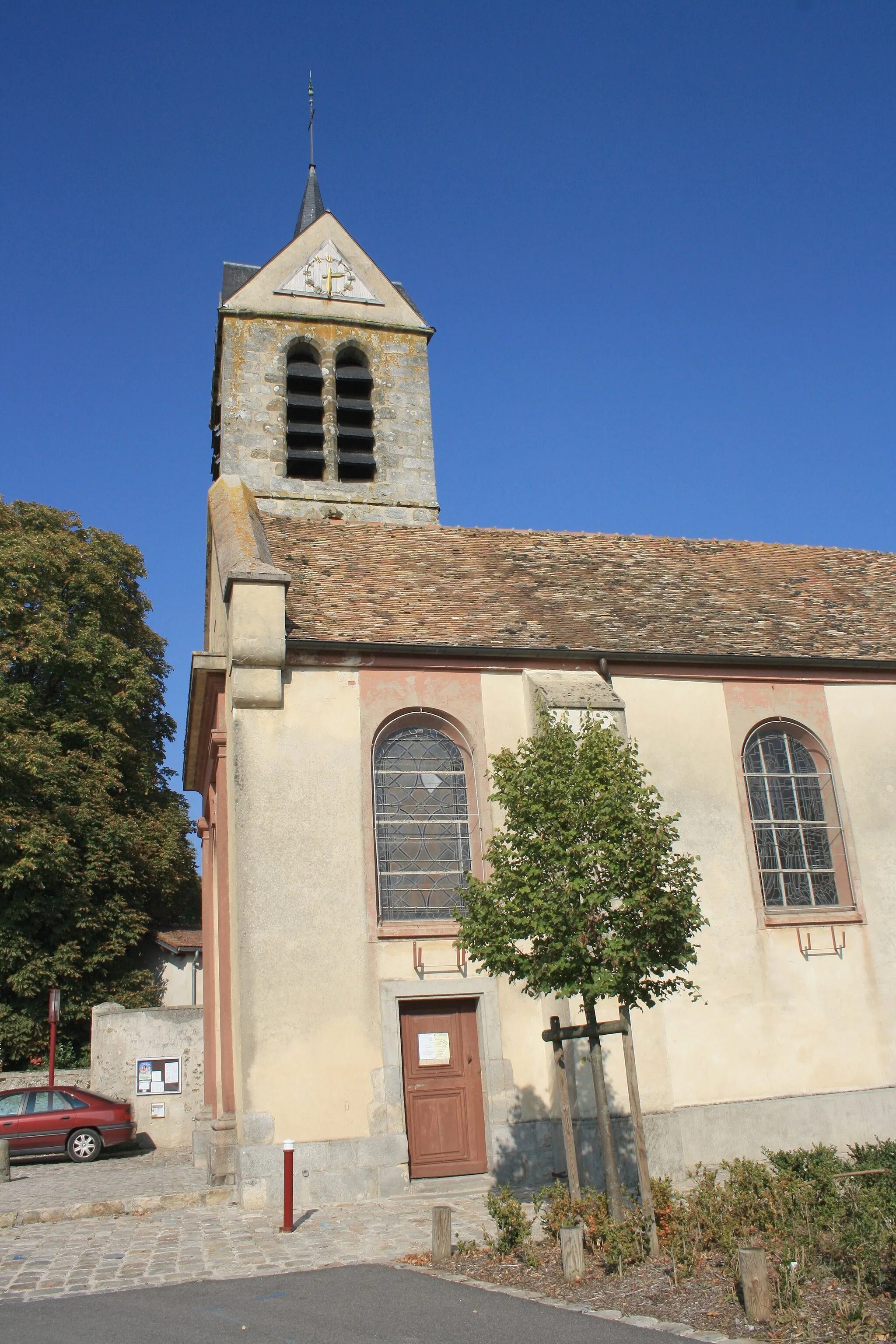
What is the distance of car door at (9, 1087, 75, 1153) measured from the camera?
1794cm

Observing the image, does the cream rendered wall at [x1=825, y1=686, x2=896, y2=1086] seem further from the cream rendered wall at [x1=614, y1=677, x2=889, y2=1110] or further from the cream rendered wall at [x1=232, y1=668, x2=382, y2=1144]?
the cream rendered wall at [x1=232, y1=668, x2=382, y2=1144]

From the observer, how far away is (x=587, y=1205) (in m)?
8.66

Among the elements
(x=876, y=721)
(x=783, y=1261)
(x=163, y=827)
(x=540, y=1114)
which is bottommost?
(x=783, y=1261)

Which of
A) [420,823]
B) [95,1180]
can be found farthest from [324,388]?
[95,1180]

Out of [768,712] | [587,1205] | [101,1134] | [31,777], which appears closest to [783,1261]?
[587,1205]

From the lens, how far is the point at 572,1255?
7625 millimetres

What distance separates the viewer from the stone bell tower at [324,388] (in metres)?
21.0

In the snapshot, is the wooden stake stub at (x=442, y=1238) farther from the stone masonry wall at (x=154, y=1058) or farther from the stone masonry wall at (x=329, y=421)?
the stone masonry wall at (x=329, y=421)

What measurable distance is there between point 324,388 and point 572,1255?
58.6ft

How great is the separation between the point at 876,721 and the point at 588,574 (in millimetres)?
5084

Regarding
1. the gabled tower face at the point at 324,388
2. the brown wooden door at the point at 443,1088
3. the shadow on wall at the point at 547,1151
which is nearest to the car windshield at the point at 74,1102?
the brown wooden door at the point at 443,1088

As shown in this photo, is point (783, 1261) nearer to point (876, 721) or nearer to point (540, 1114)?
point (540, 1114)

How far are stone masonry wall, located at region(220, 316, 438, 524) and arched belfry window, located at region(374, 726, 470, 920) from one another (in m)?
8.20

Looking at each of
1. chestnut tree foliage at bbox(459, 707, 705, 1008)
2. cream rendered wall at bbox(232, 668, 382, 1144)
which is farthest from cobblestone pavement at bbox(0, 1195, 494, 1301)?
chestnut tree foliage at bbox(459, 707, 705, 1008)
